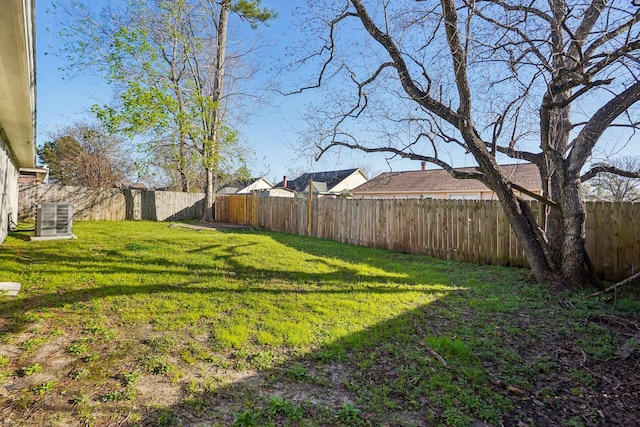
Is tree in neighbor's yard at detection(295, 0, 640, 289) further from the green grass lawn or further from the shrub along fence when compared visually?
the shrub along fence

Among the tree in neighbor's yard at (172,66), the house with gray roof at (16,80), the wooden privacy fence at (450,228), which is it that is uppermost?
the tree in neighbor's yard at (172,66)

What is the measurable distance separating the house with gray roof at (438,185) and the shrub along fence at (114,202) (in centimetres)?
1068

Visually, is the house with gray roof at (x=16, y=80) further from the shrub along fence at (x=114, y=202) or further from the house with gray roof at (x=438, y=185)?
the house with gray roof at (x=438, y=185)

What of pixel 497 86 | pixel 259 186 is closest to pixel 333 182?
pixel 259 186

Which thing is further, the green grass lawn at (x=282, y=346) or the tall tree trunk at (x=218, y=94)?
the tall tree trunk at (x=218, y=94)

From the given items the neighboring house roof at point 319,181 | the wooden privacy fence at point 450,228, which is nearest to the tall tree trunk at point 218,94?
the wooden privacy fence at point 450,228

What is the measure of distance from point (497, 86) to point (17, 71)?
22.1 feet

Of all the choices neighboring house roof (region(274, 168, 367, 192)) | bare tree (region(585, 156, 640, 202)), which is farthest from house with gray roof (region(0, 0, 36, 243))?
neighboring house roof (region(274, 168, 367, 192))

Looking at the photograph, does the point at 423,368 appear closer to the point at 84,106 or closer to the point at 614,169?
the point at 614,169

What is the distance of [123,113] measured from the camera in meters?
12.3

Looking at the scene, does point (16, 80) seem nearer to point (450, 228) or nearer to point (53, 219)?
point (53, 219)

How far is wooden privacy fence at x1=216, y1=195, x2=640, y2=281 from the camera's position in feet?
17.4

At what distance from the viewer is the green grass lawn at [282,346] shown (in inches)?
77.8

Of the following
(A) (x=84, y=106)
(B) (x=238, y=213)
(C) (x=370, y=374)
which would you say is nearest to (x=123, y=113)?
(A) (x=84, y=106)
